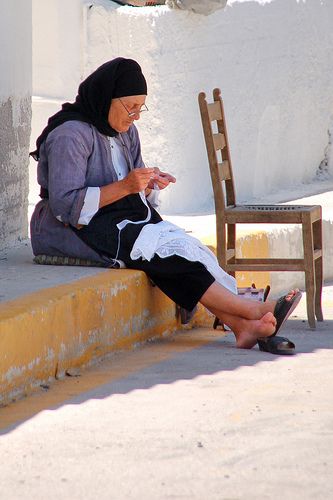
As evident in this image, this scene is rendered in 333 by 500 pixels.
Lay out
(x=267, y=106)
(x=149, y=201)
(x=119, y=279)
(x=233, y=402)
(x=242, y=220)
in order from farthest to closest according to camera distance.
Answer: (x=267, y=106) < (x=242, y=220) < (x=149, y=201) < (x=119, y=279) < (x=233, y=402)

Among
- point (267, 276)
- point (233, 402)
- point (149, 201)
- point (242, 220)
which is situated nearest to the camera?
point (233, 402)

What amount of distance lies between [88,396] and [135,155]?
1.84 m

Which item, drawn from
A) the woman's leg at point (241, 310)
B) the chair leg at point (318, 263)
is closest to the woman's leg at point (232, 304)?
the woman's leg at point (241, 310)

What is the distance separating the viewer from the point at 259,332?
5.61 meters

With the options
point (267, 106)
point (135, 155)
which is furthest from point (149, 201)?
point (267, 106)

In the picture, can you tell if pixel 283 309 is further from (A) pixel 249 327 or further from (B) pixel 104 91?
(B) pixel 104 91

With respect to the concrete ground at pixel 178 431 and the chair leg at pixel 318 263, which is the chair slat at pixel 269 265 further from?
the concrete ground at pixel 178 431

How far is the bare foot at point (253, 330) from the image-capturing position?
558 centimetres

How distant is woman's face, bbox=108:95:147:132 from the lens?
5.80 m

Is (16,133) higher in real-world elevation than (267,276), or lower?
higher

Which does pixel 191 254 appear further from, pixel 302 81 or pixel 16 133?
pixel 302 81

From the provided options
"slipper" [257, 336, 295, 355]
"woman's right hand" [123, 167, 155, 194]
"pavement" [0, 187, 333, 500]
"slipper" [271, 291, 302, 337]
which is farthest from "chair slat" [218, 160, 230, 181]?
"slipper" [257, 336, 295, 355]

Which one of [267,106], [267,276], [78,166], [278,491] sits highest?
[267,106]

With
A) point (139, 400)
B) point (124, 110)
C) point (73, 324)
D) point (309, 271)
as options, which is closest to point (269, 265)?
point (309, 271)
